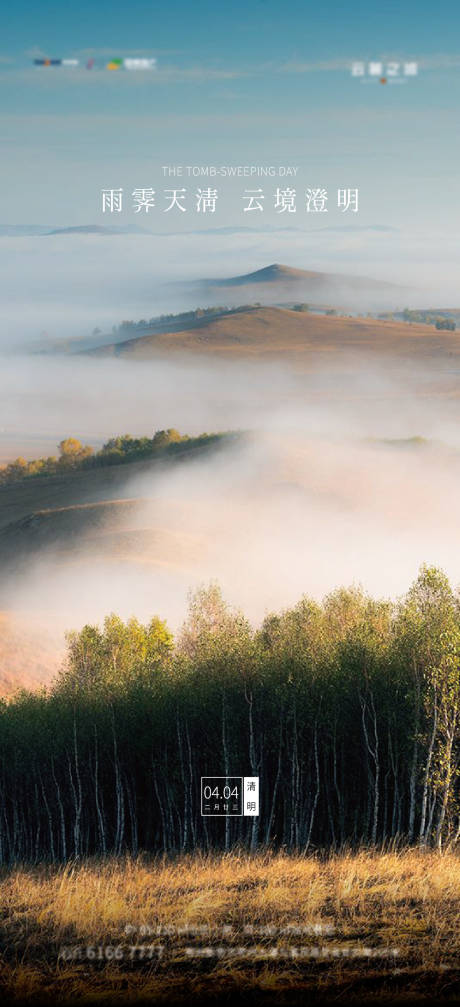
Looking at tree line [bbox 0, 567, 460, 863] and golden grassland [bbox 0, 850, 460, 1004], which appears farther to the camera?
tree line [bbox 0, 567, 460, 863]

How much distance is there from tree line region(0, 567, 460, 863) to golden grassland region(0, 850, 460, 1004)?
11.5 m

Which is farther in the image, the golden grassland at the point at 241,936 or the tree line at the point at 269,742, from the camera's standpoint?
the tree line at the point at 269,742

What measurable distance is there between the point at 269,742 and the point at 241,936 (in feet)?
80.9

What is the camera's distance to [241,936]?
25.6 metres

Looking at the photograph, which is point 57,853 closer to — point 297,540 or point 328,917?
point 328,917

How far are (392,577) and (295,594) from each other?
96.4ft

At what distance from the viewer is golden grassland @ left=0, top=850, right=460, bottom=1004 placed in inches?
908

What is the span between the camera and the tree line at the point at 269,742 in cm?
4356

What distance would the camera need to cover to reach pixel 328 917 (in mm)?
26781

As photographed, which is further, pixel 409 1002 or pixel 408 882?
pixel 408 882

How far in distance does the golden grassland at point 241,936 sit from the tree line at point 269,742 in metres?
11.5

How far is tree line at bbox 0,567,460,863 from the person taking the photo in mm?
43562

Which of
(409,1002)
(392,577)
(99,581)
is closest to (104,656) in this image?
(409,1002)

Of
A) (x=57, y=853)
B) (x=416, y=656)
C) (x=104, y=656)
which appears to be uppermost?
(x=416, y=656)
